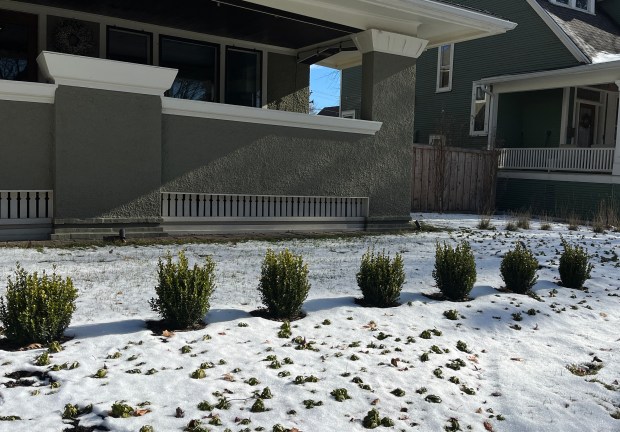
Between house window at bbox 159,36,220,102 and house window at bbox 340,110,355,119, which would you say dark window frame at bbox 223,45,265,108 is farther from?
house window at bbox 340,110,355,119

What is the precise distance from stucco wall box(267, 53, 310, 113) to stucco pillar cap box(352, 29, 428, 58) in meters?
2.57

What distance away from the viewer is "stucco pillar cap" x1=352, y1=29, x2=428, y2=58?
10078mm

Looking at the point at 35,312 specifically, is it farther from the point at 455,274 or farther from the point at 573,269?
the point at 573,269

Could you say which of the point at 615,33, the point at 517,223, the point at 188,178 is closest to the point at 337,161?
the point at 188,178

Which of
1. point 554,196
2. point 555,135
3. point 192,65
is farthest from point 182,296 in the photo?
point 555,135

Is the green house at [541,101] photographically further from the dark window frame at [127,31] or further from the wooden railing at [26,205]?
the wooden railing at [26,205]

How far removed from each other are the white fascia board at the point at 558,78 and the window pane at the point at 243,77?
32.3ft

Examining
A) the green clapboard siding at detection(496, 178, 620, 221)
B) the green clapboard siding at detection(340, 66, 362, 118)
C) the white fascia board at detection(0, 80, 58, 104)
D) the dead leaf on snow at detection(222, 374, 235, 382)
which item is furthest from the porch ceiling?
the green clapboard siding at detection(340, 66, 362, 118)

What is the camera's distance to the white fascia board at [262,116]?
8438 mm

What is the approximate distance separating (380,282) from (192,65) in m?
7.61

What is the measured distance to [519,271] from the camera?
248 inches

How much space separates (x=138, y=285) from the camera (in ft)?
18.4

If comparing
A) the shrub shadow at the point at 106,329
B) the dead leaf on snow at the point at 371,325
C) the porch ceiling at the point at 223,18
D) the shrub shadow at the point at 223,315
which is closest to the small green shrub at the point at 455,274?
the dead leaf on snow at the point at 371,325

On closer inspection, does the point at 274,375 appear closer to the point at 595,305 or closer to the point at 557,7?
the point at 595,305
